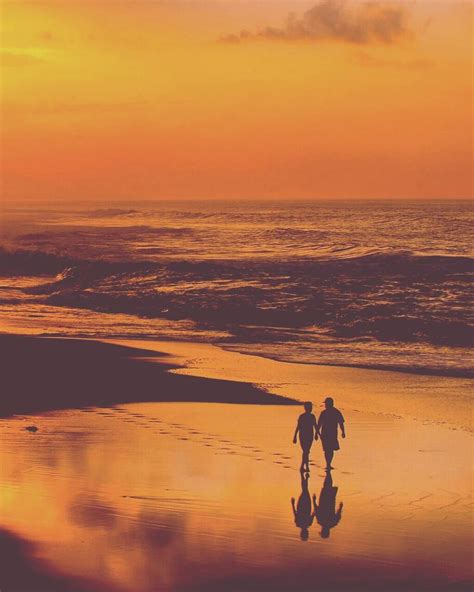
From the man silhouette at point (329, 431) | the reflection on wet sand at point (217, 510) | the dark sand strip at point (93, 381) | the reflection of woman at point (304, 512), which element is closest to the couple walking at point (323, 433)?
the man silhouette at point (329, 431)

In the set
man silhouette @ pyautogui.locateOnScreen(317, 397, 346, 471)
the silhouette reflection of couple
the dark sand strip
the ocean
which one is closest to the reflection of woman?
the silhouette reflection of couple

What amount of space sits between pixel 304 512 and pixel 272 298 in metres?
28.1

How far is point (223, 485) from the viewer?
498 inches

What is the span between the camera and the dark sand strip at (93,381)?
62.2 ft

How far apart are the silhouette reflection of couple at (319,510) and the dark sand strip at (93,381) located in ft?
19.6

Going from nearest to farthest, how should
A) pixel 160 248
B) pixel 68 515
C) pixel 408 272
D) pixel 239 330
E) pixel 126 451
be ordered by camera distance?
pixel 68 515 < pixel 126 451 < pixel 239 330 < pixel 408 272 < pixel 160 248

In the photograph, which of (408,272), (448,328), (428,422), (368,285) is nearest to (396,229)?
(408,272)

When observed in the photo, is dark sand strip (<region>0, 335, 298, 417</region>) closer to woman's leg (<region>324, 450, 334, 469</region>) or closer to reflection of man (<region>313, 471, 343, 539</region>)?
woman's leg (<region>324, 450, 334, 469</region>)

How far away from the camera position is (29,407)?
18.1 m

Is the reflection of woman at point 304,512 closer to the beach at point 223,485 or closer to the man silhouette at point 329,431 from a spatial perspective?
the beach at point 223,485

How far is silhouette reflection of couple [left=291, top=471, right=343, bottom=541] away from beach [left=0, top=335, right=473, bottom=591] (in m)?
0.07

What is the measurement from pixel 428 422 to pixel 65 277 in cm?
3655

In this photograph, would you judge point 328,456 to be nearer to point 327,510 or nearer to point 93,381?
point 327,510

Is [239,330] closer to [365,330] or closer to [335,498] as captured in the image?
[365,330]
